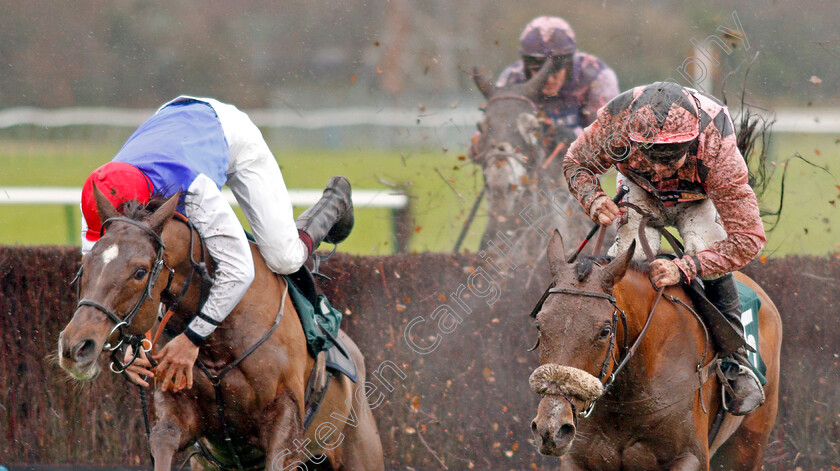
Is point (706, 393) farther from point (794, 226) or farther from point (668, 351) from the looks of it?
point (794, 226)

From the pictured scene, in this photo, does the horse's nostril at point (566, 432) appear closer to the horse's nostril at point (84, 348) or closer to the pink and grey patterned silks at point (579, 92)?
the horse's nostril at point (84, 348)

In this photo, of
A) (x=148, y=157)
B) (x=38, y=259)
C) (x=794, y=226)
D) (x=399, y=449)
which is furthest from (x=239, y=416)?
(x=794, y=226)

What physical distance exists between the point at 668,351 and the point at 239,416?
1.65 metres

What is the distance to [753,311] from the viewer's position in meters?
4.23

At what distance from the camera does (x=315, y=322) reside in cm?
396

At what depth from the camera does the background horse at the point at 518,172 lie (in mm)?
6711

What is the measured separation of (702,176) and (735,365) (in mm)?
852

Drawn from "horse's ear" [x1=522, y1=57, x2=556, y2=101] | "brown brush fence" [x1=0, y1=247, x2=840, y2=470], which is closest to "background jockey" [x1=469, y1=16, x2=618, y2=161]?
"horse's ear" [x1=522, y1=57, x2=556, y2=101]

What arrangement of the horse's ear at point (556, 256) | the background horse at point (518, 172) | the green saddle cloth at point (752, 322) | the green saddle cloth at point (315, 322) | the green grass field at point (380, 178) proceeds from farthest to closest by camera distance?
the green grass field at point (380, 178)
the background horse at point (518, 172)
the green saddle cloth at point (752, 322)
the green saddle cloth at point (315, 322)
the horse's ear at point (556, 256)

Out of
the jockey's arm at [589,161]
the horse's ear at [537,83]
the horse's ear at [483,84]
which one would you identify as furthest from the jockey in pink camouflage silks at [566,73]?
the jockey's arm at [589,161]

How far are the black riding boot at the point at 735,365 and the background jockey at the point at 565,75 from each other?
3712mm

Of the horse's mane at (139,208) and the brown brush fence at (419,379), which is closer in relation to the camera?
the horse's mane at (139,208)

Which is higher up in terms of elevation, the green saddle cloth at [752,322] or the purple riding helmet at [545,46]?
the green saddle cloth at [752,322]

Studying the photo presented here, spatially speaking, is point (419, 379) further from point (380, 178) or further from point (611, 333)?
point (380, 178)
